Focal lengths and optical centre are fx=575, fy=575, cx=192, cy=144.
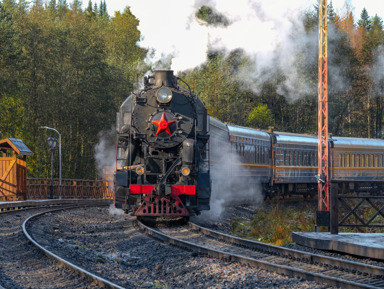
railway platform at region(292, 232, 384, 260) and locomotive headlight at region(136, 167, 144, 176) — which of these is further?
locomotive headlight at region(136, 167, 144, 176)

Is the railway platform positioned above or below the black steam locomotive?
below

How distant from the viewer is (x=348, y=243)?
10.2m

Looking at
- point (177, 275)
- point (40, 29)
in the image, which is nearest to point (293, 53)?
point (40, 29)

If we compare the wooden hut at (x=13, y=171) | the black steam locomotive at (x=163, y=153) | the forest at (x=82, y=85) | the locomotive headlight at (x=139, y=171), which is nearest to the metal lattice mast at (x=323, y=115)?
the black steam locomotive at (x=163, y=153)

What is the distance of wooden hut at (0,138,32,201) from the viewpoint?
25.3 m

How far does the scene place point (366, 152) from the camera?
31.5m

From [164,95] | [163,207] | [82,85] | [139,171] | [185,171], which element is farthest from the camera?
[82,85]

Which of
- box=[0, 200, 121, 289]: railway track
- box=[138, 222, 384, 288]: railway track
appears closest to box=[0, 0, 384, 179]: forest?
box=[138, 222, 384, 288]: railway track

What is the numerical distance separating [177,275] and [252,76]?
145 feet

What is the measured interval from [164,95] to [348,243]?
6.70 metres

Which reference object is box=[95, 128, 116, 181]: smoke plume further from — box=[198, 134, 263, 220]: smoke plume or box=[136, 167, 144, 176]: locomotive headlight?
box=[136, 167, 144, 176]: locomotive headlight

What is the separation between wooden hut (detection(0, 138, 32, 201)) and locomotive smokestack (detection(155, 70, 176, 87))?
11.5 metres

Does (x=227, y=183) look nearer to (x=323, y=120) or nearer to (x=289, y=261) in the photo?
(x=323, y=120)

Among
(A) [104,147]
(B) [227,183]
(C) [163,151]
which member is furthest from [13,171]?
(A) [104,147]
